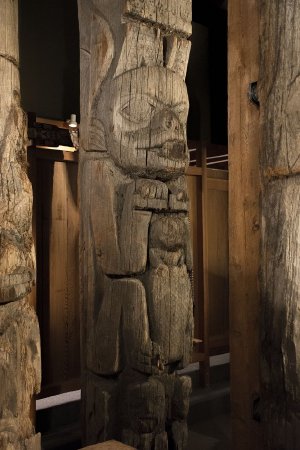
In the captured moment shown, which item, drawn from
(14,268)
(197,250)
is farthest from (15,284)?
(197,250)

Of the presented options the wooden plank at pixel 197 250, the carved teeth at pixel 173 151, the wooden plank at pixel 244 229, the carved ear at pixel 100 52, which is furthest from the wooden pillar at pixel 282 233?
the wooden plank at pixel 197 250

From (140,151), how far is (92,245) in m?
0.67

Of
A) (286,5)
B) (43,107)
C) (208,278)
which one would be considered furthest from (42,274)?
(286,5)

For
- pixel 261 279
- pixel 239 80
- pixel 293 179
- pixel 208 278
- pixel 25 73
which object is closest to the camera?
pixel 293 179

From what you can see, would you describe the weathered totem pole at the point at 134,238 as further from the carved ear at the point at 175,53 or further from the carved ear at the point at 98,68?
the carved ear at the point at 175,53

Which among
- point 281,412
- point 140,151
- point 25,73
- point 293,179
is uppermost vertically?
point 25,73

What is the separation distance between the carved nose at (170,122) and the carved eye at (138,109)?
0.09 meters

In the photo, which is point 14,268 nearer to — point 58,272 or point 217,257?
point 58,272

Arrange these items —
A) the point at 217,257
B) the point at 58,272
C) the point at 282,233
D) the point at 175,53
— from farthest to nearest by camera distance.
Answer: the point at 217,257 < the point at 58,272 < the point at 175,53 < the point at 282,233

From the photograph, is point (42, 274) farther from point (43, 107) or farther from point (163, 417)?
point (163, 417)

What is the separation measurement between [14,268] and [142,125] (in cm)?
142

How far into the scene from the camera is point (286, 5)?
2.57 meters

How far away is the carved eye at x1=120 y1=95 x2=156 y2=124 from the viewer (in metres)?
3.19

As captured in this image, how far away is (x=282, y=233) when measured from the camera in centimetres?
250
